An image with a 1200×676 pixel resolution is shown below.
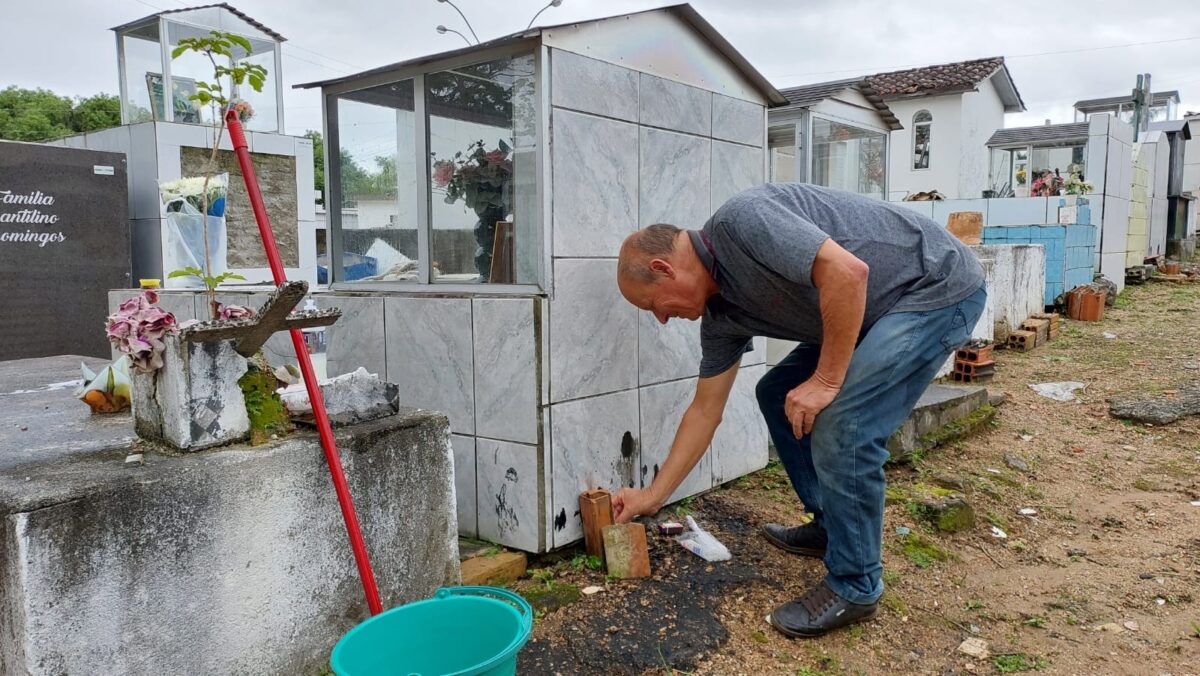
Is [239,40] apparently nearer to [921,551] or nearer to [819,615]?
[819,615]

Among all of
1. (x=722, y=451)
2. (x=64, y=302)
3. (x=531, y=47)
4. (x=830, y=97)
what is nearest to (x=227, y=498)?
(x=531, y=47)

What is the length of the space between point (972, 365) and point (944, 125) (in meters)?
16.2

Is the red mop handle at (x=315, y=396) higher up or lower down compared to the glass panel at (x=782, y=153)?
lower down

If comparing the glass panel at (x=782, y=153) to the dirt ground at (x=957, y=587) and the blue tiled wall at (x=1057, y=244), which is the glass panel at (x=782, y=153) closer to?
the dirt ground at (x=957, y=587)

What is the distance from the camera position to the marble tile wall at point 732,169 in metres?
3.54

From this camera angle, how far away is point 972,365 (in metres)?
6.41

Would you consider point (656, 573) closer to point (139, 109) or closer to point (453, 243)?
point (453, 243)

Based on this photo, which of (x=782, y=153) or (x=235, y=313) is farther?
(x=782, y=153)

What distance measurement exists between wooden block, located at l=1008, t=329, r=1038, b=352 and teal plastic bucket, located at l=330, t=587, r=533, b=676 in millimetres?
7524

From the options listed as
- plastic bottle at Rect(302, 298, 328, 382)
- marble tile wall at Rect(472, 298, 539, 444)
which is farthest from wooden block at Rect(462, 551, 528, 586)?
plastic bottle at Rect(302, 298, 328, 382)

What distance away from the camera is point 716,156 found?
11.6 ft

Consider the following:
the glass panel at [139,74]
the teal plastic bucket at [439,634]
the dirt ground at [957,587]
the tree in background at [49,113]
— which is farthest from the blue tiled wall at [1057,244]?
the tree in background at [49,113]

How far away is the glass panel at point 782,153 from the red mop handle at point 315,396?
3.62m

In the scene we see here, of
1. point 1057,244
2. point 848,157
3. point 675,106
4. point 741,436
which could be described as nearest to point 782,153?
point 848,157
